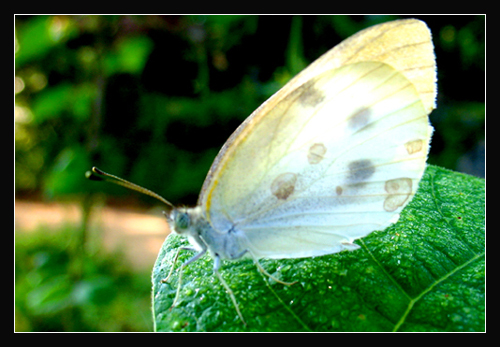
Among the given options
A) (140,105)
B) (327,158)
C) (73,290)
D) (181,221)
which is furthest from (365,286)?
(140,105)

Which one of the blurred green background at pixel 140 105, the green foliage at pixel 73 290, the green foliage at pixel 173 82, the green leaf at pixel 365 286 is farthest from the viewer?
the green foliage at pixel 173 82

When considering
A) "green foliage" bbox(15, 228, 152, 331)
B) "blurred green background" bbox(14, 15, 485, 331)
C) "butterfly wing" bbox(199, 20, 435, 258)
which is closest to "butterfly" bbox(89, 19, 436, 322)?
"butterfly wing" bbox(199, 20, 435, 258)

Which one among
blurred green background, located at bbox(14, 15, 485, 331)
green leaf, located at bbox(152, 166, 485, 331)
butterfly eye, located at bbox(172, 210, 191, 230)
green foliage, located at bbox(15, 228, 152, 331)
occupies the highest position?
blurred green background, located at bbox(14, 15, 485, 331)

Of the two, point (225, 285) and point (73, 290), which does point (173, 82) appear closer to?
point (73, 290)

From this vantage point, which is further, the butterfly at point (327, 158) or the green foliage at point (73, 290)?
the green foliage at point (73, 290)

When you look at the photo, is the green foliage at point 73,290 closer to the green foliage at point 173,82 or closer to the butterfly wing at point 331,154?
the green foliage at point 173,82

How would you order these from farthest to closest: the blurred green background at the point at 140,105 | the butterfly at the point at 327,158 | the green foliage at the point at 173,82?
the green foliage at the point at 173,82, the blurred green background at the point at 140,105, the butterfly at the point at 327,158

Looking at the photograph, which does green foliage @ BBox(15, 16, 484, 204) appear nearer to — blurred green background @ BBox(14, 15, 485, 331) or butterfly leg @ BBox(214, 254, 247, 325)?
blurred green background @ BBox(14, 15, 485, 331)

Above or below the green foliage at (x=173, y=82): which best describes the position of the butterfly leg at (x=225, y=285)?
below

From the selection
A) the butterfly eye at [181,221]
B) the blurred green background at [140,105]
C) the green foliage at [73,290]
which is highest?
the blurred green background at [140,105]

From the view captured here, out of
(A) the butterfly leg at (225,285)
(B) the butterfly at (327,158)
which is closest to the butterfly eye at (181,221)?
(B) the butterfly at (327,158)
